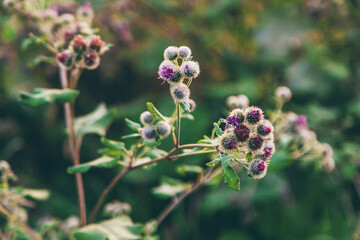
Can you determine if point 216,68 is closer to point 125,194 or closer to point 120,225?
point 125,194

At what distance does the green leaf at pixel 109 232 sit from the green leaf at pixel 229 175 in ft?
1.65

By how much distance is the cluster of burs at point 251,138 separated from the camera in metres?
1.08

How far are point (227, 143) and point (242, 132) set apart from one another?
0.24 ft

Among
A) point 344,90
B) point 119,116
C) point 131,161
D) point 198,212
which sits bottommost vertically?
point 198,212

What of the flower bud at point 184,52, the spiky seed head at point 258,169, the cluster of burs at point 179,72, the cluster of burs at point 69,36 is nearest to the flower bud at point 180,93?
the cluster of burs at point 179,72

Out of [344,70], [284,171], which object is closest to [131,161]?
[284,171]

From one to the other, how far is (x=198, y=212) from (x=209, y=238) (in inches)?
10.7

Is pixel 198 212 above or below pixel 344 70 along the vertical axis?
below

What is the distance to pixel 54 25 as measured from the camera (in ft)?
5.57

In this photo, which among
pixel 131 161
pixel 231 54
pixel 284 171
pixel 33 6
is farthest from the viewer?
pixel 231 54

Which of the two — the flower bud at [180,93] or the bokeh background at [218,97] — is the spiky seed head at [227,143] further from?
the bokeh background at [218,97]

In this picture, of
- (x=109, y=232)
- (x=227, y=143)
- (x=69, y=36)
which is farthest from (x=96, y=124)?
(x=227, y=143)

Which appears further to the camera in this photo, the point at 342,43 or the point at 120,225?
the point at 342,43

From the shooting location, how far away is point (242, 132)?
1093 millimetres
